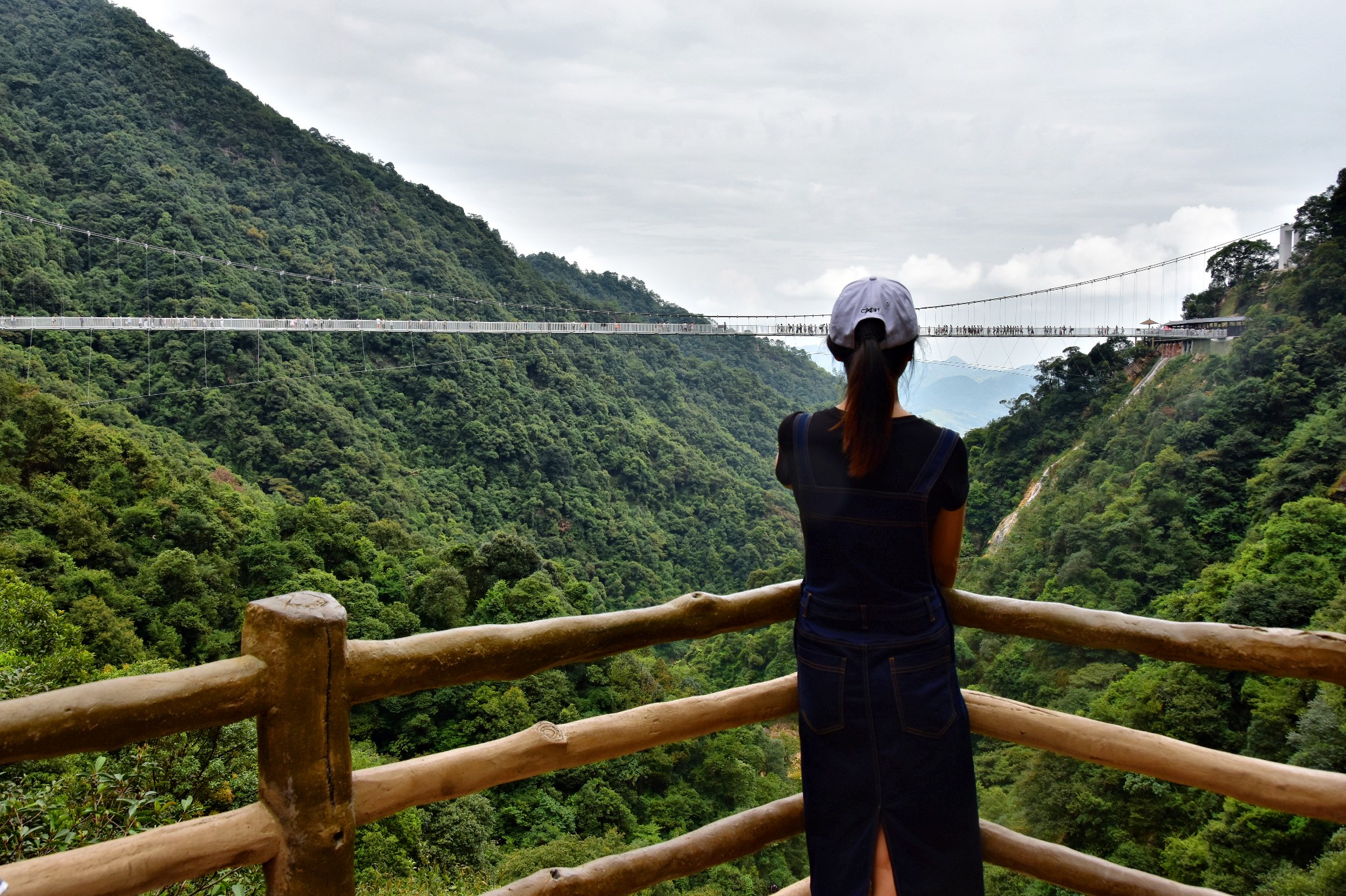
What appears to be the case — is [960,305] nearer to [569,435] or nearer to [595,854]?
[569,435]

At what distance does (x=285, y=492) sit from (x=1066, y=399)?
2567cm

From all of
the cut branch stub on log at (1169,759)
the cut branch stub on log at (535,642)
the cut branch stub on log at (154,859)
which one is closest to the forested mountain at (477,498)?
the cut branch stub on log at (154,859)

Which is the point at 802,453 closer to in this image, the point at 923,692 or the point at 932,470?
the point at 932,470

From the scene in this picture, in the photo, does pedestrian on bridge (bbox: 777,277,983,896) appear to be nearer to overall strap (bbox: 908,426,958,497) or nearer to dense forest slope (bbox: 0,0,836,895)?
overall strap (bbox: 908,426,958,497)

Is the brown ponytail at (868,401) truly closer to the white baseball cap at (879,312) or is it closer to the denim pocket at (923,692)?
the white baseball cap at (879,312)

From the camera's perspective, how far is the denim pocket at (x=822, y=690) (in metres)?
1.32

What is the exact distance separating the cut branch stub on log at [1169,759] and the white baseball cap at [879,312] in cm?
76

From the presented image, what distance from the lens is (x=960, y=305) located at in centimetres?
4169

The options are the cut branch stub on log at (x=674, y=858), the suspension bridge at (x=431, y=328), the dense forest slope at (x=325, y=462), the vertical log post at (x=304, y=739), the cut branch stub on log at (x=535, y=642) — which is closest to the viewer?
the vertical log post at (x=304, y=739)

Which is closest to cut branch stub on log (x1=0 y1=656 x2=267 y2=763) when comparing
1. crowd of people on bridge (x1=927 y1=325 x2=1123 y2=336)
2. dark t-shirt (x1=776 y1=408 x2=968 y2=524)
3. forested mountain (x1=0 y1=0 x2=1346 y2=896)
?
forested mountain (x1=0 y1=0 x2=1346 y2=896)

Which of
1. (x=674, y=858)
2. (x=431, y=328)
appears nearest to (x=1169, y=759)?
(x=674, y=858)

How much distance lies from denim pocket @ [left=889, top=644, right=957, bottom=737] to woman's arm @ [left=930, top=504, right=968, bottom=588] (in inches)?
5.8

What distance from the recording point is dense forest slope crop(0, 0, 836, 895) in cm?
845

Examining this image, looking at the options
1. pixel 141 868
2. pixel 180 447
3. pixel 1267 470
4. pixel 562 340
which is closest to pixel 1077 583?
pixel 1267 470
